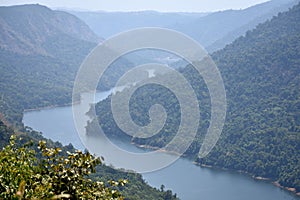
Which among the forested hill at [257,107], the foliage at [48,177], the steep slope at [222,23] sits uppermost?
the steep slope at [222,23]

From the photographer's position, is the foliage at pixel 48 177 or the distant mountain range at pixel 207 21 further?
the distant mountain range at pixel 207 21

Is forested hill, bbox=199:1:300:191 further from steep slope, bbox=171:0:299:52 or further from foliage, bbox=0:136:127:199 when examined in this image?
steep slope, bbox=171:0:299:52

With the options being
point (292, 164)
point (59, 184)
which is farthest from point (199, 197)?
point (59, 184)

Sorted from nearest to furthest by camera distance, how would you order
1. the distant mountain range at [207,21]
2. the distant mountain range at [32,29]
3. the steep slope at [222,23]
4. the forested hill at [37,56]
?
the forested hill at [37,56] → the distant mountain range at [32,29] → the distant mountain range at [207,21] → the steep slope at [222,23]

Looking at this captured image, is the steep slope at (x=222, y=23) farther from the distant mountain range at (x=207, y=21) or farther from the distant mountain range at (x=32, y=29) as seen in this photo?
the distant mountain range at (x=32, y=29)

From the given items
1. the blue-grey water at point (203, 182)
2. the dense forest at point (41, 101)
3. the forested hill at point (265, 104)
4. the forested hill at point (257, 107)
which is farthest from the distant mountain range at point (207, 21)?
the blue-grey water at point (203, 182)
